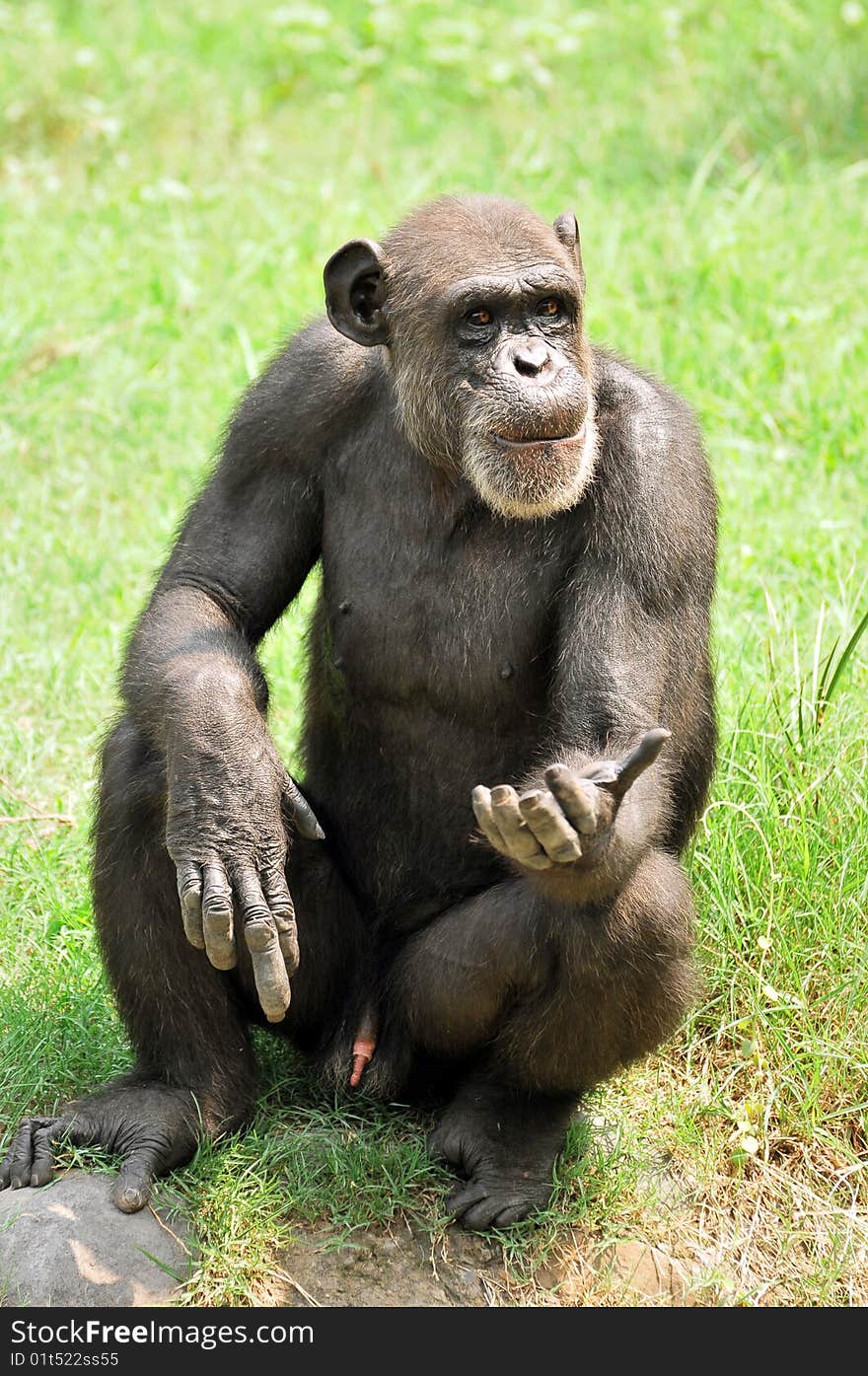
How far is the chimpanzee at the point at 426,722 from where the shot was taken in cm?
394

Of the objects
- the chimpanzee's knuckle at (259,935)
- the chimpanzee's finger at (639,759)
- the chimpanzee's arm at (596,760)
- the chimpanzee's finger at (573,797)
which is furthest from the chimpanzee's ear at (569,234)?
the chimpanzee's knuckle at (259,935)

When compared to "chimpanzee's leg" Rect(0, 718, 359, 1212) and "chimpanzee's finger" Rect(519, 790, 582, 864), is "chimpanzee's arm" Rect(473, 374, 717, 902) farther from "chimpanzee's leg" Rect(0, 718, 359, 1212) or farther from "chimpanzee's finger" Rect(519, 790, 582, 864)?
"chimpanzee's leg" Rect(0, 718, 359, 1212)

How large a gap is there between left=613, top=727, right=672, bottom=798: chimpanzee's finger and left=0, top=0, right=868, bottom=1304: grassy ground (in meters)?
1.29

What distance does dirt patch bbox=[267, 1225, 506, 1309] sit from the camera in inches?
157

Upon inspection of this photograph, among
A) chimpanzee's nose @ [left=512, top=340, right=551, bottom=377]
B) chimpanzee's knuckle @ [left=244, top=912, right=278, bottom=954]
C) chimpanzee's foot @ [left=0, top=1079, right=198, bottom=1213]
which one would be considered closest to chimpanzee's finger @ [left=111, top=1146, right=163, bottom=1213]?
chimpanzee's foot @ [left=0, top=1079, right=198, bottom=1213]

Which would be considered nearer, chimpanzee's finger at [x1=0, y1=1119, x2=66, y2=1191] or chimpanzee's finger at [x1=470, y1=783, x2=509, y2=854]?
chimpanzee's finger at [x1=470, y1=783, x2=509, y2=854]

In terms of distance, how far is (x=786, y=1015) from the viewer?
4.82 m

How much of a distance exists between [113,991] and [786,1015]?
6.09 ft

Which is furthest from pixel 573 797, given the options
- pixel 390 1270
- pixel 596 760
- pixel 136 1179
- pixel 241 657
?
pixel 136 1179

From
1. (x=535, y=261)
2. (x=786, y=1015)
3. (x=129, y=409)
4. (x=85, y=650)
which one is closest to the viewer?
(x=535, y=261)

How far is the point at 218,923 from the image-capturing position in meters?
3.81

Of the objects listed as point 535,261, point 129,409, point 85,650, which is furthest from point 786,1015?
point 129,409

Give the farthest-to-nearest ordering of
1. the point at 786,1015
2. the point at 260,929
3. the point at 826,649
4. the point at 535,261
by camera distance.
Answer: the point at 826,649 < the point at 786,1015 < the point at 535,261 < the point at 260,929

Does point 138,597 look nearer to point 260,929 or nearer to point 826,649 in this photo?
point 826,649
